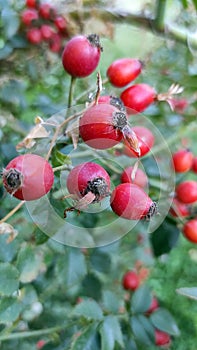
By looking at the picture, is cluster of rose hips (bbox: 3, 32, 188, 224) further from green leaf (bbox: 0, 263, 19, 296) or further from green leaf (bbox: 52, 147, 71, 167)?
green leaf (bbox: 0, 263, 19, 296)

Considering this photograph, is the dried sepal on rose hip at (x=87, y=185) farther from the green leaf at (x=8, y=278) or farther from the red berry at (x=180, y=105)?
the red berry at (x=180, y=105)

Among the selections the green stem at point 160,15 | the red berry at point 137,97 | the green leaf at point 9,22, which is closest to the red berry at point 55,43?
the green leaf at point 9,22

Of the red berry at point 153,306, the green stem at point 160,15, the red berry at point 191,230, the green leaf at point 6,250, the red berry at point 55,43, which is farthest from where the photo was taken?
the red berry at point 55,43

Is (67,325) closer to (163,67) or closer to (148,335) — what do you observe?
(148,335)

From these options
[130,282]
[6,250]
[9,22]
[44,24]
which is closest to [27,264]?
[6,250]

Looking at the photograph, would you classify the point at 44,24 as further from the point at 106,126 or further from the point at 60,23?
the point at 106,126

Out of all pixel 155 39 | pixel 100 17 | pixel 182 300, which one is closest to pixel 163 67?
pixel 155 39
